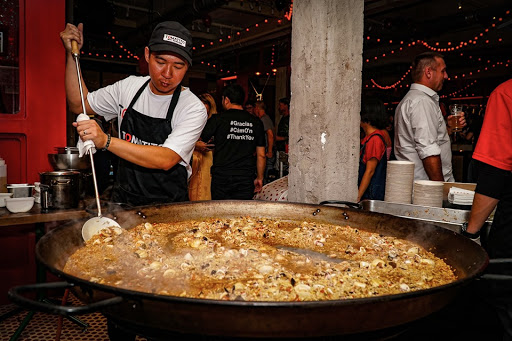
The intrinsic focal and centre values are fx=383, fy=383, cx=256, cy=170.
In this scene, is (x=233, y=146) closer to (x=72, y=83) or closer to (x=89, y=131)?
(x=72, y=83)

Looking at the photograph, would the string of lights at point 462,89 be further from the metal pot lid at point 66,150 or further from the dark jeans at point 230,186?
the metal pot lid at point 66,150

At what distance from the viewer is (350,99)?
2.94 meters

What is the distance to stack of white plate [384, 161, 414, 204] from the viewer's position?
2.88 m

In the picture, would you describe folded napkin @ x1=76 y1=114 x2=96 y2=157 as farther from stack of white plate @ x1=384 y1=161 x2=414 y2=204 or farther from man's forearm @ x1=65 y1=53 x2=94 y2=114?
stack of white plate @ x1=384 y1=161 x2=414 y2=204

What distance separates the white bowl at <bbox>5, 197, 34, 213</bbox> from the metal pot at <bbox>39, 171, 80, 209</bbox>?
0.12 metres

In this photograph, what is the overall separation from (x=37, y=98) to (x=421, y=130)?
12.3 feet

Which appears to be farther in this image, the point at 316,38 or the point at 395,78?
the point at 395,78

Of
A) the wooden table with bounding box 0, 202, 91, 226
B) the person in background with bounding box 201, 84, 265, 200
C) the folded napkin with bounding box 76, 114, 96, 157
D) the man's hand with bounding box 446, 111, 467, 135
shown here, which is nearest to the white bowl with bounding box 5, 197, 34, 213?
the wooden table with bounding box 0, 202, 91, 226

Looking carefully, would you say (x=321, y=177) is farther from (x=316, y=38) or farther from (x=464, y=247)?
(x=464, y=247)

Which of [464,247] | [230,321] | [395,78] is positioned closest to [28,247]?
[230,321]

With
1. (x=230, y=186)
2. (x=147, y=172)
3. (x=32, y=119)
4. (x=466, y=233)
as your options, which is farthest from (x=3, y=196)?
(x=466, y=233)

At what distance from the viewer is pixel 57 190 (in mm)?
3238

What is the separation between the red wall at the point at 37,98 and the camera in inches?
147

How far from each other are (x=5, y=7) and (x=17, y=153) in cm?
140
